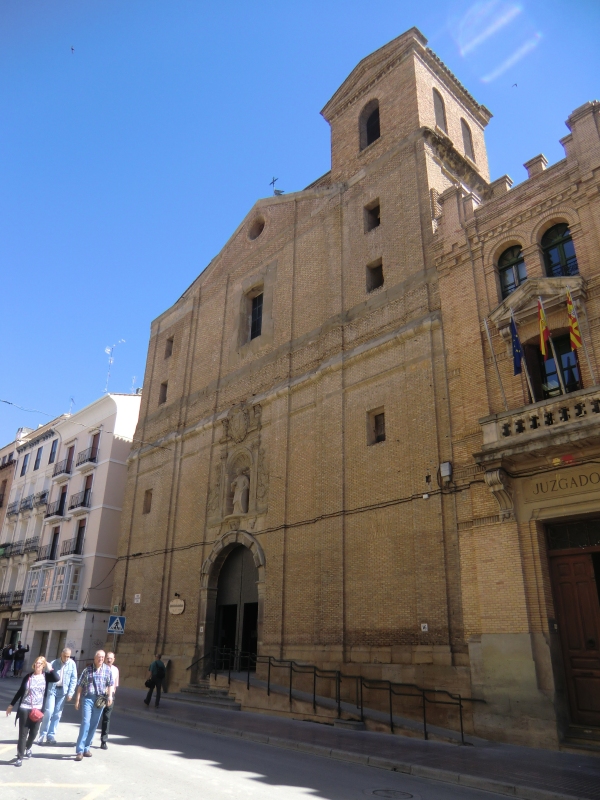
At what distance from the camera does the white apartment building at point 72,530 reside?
29281 millimetres

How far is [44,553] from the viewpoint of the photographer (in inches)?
1312

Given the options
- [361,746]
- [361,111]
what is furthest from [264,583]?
[361,111]

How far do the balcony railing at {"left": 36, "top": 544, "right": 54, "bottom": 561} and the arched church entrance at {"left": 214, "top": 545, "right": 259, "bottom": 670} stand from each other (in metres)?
15.9

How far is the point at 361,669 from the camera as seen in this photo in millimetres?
14938

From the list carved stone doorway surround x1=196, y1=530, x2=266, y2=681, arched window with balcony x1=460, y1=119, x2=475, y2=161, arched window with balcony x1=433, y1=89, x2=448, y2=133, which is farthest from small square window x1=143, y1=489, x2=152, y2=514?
arched window with balcony x1=460, y1=119, x2=475, y2=161

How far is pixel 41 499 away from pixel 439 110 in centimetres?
3004

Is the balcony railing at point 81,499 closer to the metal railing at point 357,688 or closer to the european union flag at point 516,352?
the metal railing at point 357,688

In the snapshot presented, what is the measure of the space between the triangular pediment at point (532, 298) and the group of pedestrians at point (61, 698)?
35.5 feet

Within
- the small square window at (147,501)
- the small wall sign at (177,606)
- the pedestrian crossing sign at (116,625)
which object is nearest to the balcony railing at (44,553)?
the small square window at (147,501)

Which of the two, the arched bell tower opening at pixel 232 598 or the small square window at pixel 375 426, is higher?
the small square window at pixel 375 426

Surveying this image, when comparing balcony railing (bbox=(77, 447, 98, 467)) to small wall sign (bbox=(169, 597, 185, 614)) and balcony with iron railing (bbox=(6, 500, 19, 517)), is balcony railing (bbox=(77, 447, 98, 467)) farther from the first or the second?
small wall sign (bbox=(169, 597, 185, 614))

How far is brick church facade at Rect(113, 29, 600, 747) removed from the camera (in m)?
12.2

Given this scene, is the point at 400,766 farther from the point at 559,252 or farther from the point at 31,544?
the point at 31,544

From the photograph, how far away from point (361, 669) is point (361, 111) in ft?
63.1
